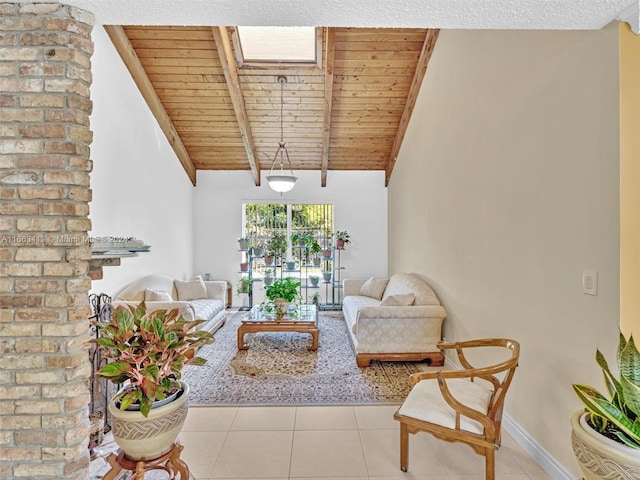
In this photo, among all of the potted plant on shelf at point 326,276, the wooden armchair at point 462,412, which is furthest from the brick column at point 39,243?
the potted plant on shelf at point 326,276

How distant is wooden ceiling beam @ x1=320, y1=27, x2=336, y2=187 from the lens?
4.36m

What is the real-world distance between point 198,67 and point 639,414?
531cm

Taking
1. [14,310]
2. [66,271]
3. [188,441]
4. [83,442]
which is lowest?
[188,441]

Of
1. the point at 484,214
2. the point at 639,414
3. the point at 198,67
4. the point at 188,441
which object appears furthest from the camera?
the point at 198,67

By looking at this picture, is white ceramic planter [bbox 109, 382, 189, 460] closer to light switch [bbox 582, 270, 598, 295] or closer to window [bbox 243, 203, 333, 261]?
light switch [bbox 582, 270, 598, 295]

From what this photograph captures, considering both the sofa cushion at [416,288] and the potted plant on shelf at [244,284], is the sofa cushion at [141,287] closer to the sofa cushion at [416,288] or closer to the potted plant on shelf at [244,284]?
the potted plant on shelf at [244,284]

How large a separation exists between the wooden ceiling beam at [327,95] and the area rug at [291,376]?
3.13 metres

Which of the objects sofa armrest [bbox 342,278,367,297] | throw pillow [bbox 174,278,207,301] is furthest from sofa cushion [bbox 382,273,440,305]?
throw pillow [bbox 174,278,207,301]

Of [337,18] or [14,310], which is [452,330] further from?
[14,310]

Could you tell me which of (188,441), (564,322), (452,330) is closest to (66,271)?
(188,441)

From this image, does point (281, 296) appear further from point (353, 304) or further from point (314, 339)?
point (353, 304)

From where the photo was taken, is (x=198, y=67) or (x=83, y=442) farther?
(x=198, y=67)

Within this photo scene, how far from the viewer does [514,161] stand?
2.59 metres

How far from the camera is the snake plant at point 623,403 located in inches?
54.1
